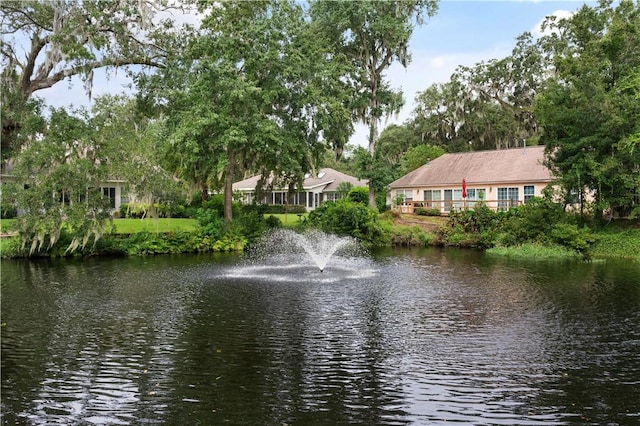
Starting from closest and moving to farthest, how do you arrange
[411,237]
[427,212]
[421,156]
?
[411,237] < [427,212] < [421,156]

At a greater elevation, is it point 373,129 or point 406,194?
point 373,129

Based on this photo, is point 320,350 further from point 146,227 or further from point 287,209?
point 287,209

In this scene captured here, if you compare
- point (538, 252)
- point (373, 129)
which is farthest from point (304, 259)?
point (373, 129)

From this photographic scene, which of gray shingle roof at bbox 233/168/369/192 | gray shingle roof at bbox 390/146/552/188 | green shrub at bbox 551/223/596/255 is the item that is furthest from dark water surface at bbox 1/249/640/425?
gray shingle roof at bbox 233/168/369/192

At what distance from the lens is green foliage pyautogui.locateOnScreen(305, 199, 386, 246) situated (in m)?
31.6

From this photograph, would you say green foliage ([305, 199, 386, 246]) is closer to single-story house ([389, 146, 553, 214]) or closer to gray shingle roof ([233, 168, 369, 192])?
single-story house ([389, 146, 553, 214])

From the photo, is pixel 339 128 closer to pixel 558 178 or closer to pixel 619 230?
pixel 558 178

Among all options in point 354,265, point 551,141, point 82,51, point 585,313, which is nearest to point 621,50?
point 551,141

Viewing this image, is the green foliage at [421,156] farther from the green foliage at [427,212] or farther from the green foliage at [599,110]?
the green foliage at [599,110]

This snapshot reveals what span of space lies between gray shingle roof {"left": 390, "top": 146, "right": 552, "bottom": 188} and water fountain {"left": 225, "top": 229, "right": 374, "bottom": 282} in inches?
503

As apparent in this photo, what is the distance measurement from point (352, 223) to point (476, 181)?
38.4 feet

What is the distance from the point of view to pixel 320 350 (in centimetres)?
966

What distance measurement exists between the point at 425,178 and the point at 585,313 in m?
30.1

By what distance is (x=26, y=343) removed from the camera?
33.0 ft
